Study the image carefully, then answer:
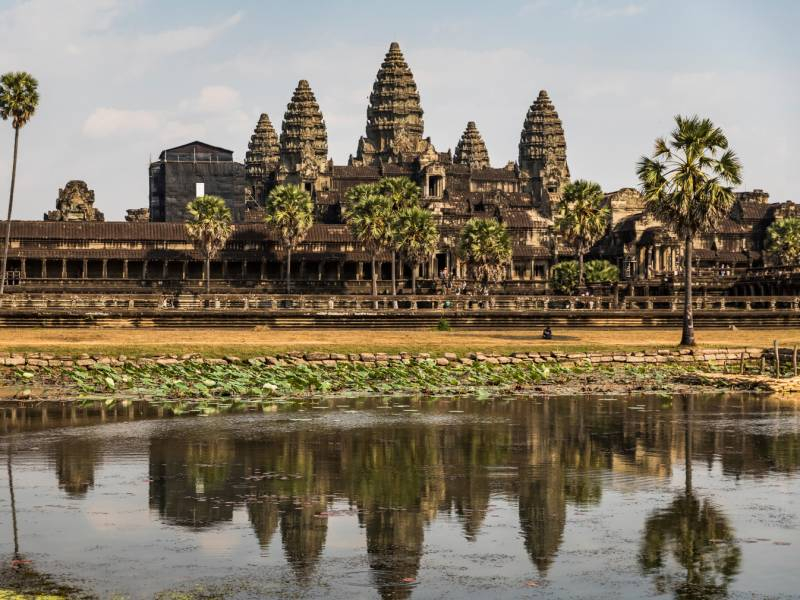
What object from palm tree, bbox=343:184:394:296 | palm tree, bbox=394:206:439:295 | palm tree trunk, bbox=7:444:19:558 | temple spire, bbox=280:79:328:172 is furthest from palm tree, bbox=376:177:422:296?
palm tree trunk, bbox=7:444:19:558

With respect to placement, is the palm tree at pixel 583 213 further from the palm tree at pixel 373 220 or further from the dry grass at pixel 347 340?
the dry grass at pixel 347 340

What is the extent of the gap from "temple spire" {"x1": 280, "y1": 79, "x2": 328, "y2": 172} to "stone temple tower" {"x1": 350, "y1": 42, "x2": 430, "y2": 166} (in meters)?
6.58

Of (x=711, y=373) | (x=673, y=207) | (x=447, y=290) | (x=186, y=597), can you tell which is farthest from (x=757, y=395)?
(x=447, y=290)

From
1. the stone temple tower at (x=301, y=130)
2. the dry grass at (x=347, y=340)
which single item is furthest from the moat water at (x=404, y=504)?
the stone temple tower at (x=301, y=130)

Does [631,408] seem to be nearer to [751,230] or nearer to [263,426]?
[263,426]

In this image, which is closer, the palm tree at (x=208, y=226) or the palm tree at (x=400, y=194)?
the palm tree at (x=400, y=194)

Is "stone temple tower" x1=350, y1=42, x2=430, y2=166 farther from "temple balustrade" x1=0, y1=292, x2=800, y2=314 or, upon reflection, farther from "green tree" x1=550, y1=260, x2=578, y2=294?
"temple balustrade" x1=0, y1=292, x2=800, y2=314


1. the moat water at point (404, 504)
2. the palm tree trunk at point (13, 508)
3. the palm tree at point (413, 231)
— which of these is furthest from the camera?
the palm tree at point (413, 231)

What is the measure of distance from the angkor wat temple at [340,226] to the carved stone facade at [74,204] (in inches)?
7.3

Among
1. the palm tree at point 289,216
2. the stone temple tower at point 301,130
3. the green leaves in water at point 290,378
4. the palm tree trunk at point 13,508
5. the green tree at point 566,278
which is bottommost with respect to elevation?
the palm tree trunk at point 13,508

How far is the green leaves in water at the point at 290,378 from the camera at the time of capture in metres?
43.0

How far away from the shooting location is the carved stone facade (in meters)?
160

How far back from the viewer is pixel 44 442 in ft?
101

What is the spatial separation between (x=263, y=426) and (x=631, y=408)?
11594mm
